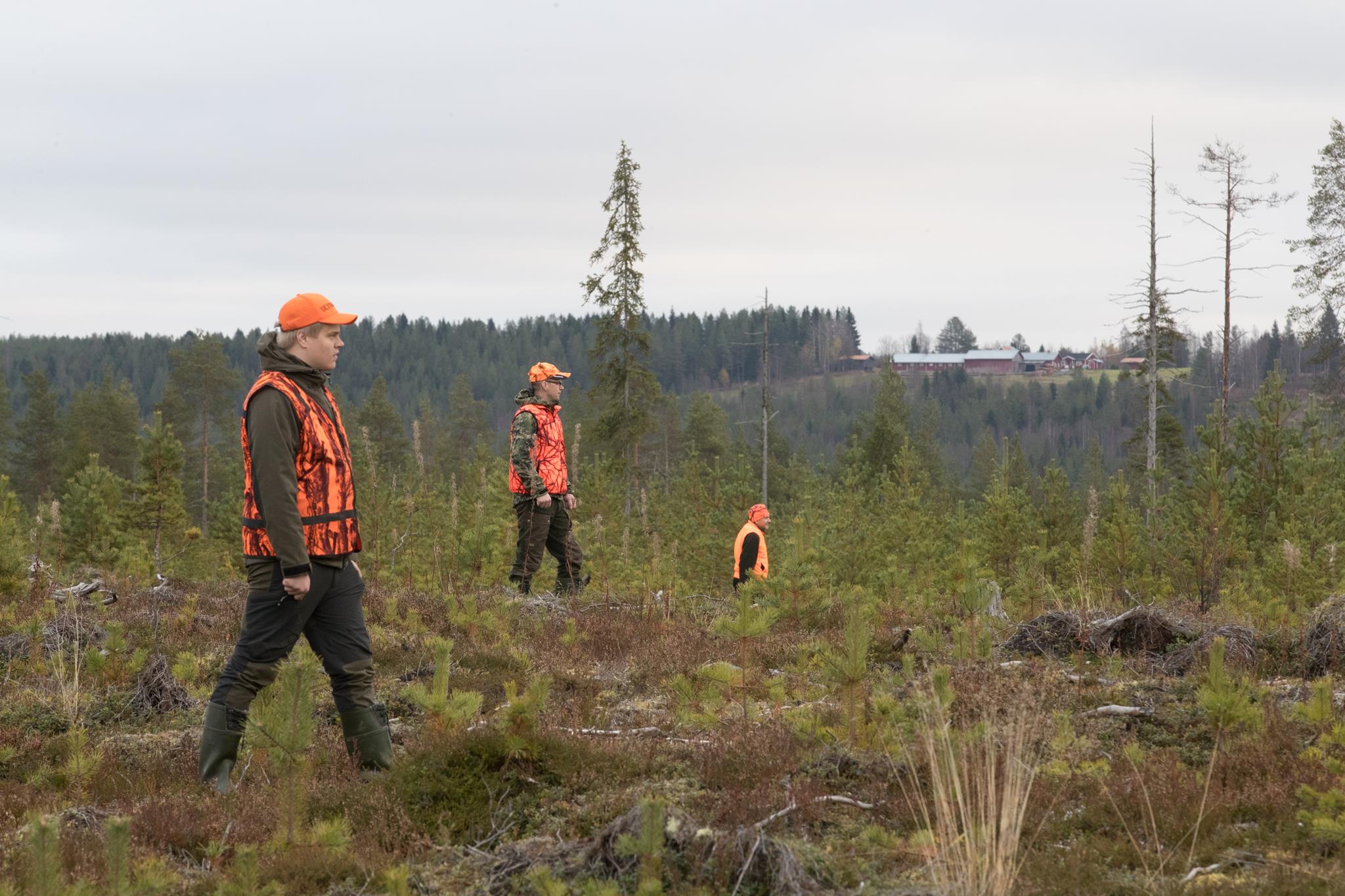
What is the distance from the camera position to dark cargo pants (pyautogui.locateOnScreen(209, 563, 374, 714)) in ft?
15.3

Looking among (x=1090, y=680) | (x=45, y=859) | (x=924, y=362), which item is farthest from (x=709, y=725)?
(x=924, y=362)

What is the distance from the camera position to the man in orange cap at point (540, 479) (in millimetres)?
9602

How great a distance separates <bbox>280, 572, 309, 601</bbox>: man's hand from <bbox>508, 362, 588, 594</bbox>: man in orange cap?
4903mm

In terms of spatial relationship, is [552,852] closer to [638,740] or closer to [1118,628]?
[638,740]

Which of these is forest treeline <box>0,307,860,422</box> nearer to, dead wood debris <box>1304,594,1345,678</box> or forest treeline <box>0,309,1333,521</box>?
forest treeline <box>0,309,1333,521</box>

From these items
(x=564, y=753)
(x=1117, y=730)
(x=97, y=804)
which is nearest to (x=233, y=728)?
(x=97, y=804)

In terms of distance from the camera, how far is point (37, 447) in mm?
52656

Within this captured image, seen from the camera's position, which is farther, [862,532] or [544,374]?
[862,532]

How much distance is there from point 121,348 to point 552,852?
158 m

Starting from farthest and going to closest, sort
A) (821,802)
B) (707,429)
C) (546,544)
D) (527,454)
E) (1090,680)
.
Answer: (707,429) → (546,544) → (527,454) → (1090,680) → (821,802)

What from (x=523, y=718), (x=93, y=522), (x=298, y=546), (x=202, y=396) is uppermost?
(x=202, y=396)

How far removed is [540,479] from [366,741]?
4963 millimetres

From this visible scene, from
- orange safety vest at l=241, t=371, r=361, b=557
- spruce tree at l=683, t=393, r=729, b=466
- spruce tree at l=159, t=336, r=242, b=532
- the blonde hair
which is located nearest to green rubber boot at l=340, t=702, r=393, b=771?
orange safety vest at l=241, t=371, r=361, b=557

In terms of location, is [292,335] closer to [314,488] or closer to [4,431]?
[314,488]
